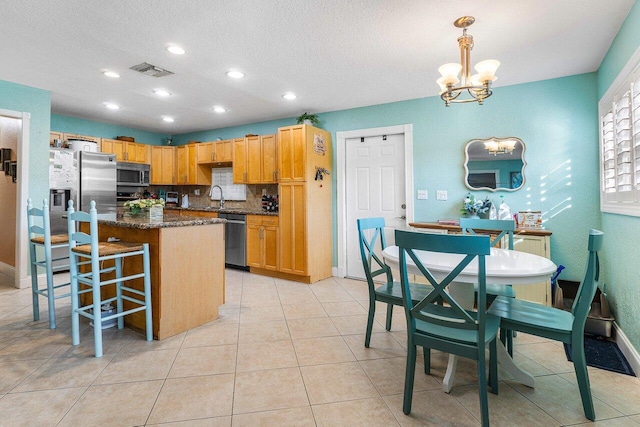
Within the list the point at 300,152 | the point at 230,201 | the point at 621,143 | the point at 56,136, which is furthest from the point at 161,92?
the point at 621,143

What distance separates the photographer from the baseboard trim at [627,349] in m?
2.07

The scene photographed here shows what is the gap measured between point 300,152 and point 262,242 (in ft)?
4.63

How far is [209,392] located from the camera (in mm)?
1886

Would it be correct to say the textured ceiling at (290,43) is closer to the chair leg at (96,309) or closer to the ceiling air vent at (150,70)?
the ceiling air vent at (150,70)

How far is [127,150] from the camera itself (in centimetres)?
553

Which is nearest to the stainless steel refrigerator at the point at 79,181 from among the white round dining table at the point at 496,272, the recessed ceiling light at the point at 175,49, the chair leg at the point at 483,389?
the recessed ceiling light at the point at 175,49

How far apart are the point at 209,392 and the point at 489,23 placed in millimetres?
3065

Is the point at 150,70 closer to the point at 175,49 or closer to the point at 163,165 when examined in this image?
the point at 175,49

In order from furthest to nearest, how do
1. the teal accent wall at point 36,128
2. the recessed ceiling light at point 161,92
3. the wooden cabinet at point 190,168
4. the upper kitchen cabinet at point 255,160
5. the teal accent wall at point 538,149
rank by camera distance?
the wooden cabinet at point 190,168, the upper kitchen cabinet at point 255,160, the recessed ceiling light at point 161,92, the teal accent wall at point 36,128, the teal accent wall at point 538,149

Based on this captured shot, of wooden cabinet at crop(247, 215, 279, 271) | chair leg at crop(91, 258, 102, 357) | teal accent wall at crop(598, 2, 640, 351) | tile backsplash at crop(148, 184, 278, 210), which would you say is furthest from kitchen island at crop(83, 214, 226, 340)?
teal accent wall at crop(598, 2, 640, 351)

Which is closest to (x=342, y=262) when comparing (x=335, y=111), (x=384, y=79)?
(x=335, y=111)

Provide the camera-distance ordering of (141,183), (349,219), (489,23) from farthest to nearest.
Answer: (141,183)
(349,219)
(489,23)

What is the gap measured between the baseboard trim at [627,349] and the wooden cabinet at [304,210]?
3.01 metres

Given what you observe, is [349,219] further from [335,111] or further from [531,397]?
[531,397]
